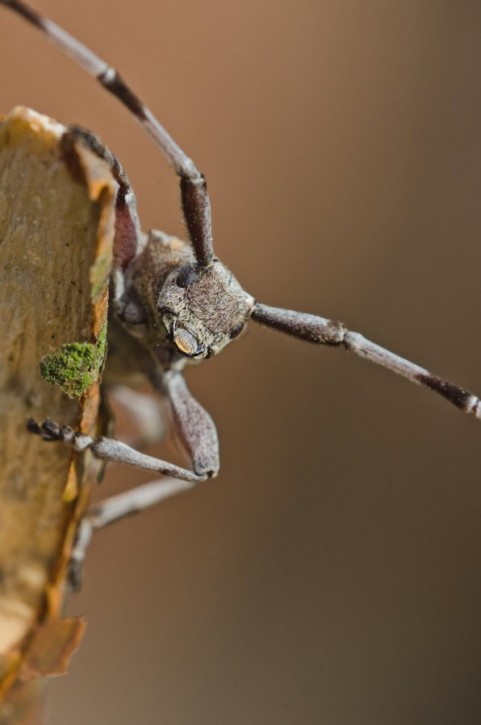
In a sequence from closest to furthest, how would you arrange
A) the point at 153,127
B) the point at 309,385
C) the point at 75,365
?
the point at 75,365 → the point at 153,127 → the point at 309,385

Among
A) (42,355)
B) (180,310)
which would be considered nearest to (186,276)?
(180,310)

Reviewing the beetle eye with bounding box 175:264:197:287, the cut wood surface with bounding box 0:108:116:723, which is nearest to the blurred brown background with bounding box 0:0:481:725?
the beetle eye with bounding box 175:264:197:287

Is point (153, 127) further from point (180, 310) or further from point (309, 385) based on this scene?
point (309, 385)

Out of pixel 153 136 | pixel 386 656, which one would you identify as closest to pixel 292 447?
pixel 386 656

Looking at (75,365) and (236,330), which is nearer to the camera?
(75,365)

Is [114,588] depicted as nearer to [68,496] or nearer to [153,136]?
[68,496]

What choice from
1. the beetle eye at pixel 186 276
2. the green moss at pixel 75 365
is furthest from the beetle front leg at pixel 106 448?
the beetle eye at pixel 186 276

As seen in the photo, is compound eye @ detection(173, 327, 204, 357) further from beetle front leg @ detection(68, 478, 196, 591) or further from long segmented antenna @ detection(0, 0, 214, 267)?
beetle front leg @ detection(68, 478, 196, 591)
